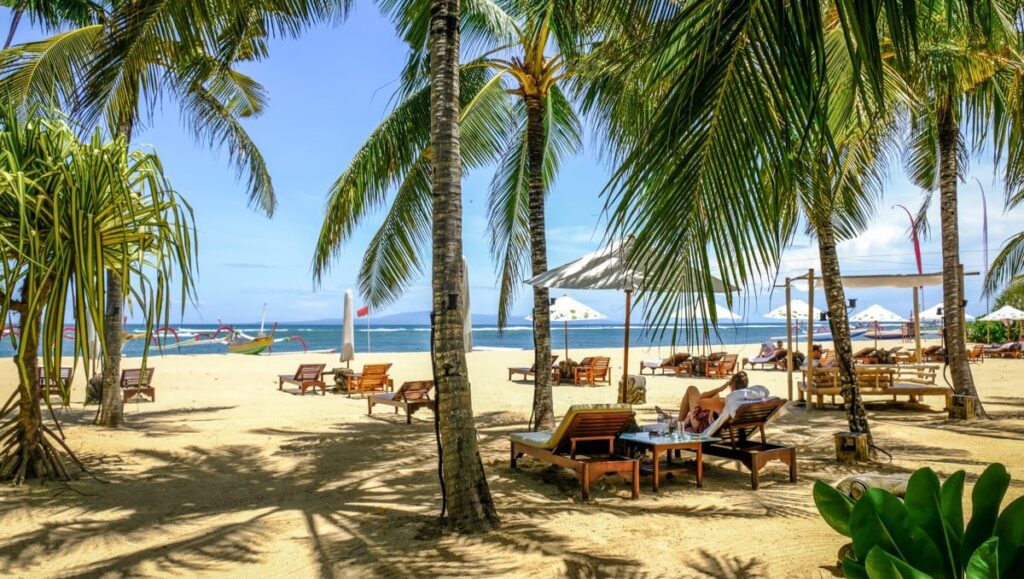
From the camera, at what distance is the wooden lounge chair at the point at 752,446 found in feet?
20.4

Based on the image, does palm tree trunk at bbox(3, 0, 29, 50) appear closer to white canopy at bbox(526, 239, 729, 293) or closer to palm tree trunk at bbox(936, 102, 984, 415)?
white canopy at bbox(526, 239, 729, 293)

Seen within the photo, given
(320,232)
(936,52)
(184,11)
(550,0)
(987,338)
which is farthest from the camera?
(987,338)

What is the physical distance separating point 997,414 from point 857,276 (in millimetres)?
3177

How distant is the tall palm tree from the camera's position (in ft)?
18.9

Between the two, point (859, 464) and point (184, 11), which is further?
point (859, 464)

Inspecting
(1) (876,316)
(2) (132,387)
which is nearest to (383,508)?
(2) (132,387)

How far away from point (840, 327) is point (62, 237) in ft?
25.0

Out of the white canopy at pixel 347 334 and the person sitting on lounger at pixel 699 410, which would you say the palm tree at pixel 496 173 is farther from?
the white canopy at pixel 347 334

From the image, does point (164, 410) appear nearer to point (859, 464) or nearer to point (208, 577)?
point (208, 577)

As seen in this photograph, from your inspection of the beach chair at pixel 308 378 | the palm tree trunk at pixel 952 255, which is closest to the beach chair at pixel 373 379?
the beach chair at pixel 308 378

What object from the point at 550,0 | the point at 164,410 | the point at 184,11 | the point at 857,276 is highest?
the point at 550,0

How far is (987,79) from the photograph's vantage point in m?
8.60

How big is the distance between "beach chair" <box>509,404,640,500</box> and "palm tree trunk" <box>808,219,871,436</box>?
2.83 metres

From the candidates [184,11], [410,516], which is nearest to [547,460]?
[410,516]
